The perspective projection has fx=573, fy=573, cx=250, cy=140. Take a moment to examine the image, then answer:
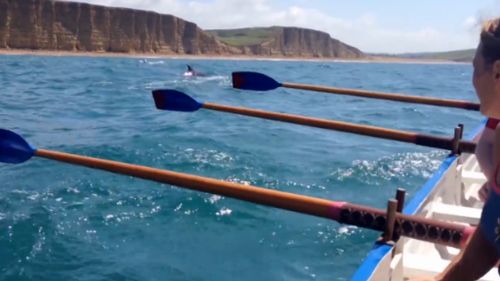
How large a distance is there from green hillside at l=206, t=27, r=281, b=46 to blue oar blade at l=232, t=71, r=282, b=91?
8198 centimetres

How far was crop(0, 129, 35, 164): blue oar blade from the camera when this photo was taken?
13.9ft

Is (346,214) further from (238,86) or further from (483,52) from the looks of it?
(238,86)

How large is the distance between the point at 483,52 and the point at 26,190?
19.7ft

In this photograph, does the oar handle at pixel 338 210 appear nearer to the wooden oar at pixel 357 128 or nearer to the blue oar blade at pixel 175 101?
the wooden oar at pixel 357 128

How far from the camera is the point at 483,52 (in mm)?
1457

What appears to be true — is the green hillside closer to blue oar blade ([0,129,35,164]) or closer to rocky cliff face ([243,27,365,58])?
rocky cliff face ([243,27,365,58])

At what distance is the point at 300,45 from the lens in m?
99.1

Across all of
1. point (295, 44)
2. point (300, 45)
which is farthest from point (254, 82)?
point (300, 45)

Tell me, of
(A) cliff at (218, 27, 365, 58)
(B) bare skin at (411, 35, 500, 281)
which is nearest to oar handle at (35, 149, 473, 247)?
(B) bare skin at (411, 35, 500, 281)

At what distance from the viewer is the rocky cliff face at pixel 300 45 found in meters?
92.4

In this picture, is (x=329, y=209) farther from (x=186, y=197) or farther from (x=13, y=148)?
(x=186, y=197)

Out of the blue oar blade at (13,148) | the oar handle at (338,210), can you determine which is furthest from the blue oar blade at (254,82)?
the oar handle at (338,210)

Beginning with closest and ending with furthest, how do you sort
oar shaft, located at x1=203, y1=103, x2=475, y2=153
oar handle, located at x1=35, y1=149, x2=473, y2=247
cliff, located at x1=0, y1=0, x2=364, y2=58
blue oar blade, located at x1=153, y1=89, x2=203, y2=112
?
oar handle, located at x1=35, y1=149, x2=473, y2=247
oar shaft, located at x1=203, y1=103, x2=475, y2=153
blue oar blade, located at x1=153, y1=89, x2=203, y2=112
cliff, located at x1=0, y1=0, x2=364, y2=58

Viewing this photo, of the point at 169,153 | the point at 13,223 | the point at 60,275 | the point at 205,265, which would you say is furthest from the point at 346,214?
the point at 169,153
